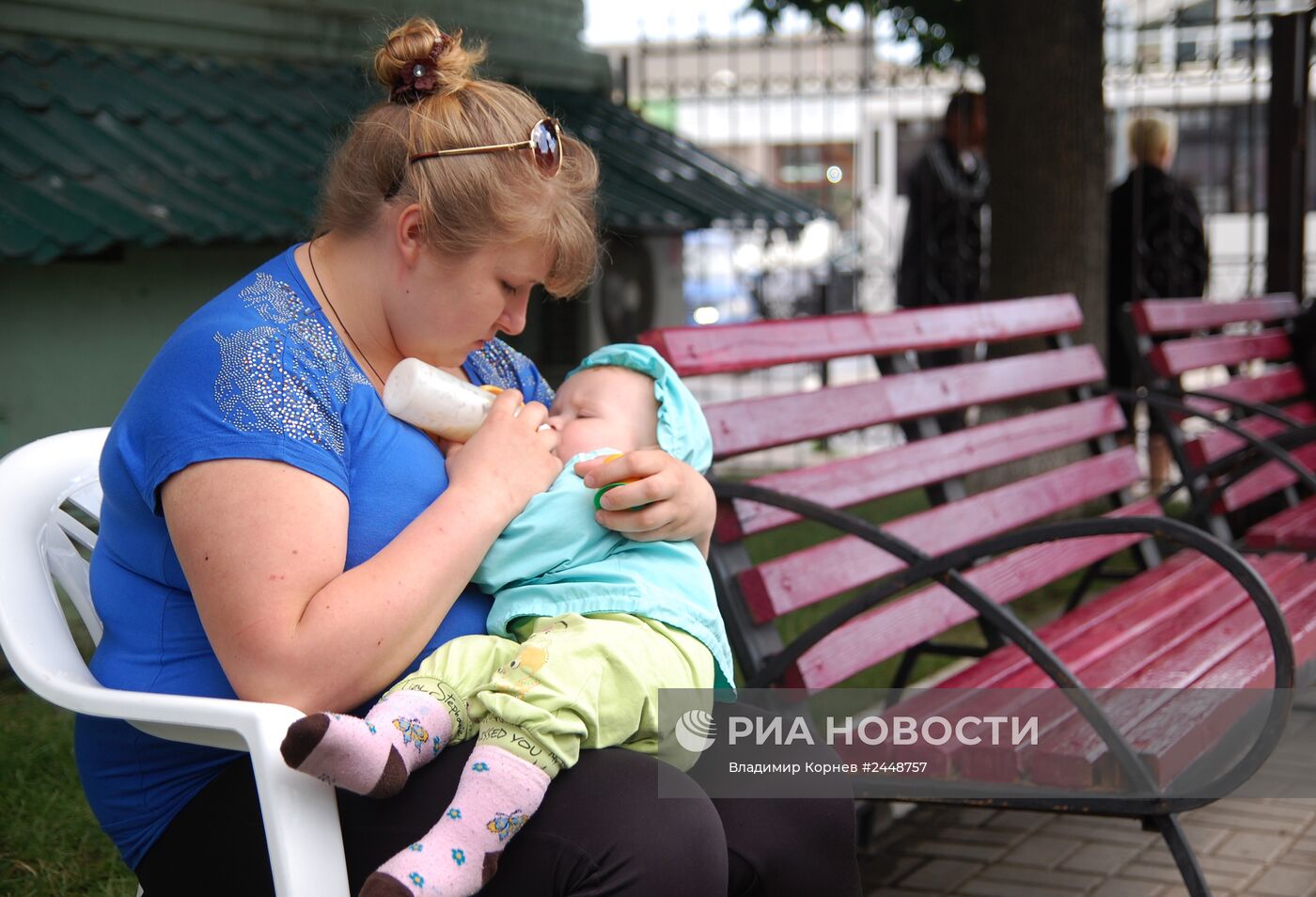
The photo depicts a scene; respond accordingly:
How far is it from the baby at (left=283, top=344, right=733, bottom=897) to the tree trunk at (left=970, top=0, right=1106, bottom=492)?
200 inches

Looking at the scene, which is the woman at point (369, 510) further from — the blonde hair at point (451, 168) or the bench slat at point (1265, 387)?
the bench slat at point (1265, 387)

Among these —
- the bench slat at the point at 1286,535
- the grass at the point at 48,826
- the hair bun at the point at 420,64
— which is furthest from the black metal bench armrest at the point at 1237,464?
the grass at the point at 48,826

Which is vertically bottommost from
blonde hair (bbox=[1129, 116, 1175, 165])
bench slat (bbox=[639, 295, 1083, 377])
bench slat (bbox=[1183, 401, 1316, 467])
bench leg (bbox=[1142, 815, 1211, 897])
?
bench leg (bbox=[1142, 815, 1211, 897])

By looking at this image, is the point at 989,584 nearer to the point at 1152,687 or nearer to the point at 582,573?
the point at 1152,687

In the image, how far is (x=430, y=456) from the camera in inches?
79.0

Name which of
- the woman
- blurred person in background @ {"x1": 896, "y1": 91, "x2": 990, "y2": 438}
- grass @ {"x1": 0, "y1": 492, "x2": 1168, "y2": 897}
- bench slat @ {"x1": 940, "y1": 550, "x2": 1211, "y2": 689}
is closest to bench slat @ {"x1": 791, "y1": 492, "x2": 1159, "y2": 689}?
bench slat @ {"x1": 940, "y1": 550, "x2": 1211, "y2": 689}

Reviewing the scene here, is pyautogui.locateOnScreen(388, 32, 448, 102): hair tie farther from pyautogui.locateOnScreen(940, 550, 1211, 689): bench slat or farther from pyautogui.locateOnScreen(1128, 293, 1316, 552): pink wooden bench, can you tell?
pyautogui.locateOnScreen(1128, 293, 1316, 552): pink wooden bench

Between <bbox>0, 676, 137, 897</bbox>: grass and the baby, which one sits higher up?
the baby

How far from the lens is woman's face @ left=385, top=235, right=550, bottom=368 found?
2.01m

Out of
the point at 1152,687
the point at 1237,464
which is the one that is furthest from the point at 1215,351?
the point at 1152,687

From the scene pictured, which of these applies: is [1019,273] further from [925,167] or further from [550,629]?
[550,629]

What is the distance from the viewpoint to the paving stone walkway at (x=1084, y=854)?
3.25 meters

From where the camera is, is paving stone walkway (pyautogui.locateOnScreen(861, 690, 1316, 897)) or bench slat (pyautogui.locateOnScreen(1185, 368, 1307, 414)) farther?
bench slat (pyautogui.locateOnScreen(1185, 368, 1307, 414))

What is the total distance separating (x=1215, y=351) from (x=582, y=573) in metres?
4.13
